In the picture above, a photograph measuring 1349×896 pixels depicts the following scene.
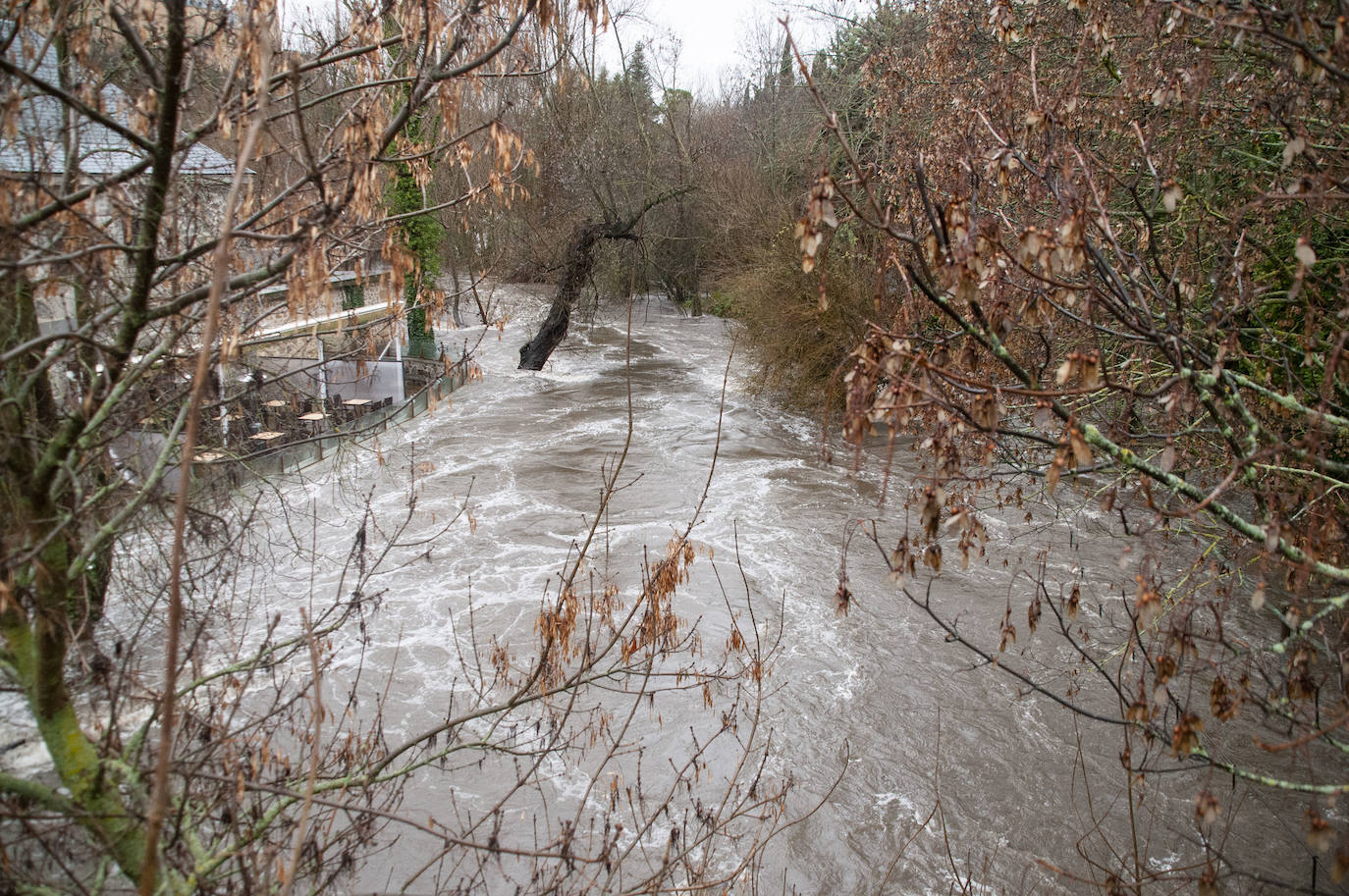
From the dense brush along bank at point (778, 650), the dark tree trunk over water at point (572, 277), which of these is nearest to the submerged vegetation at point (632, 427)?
the dense brush along bank at point (778, 650)

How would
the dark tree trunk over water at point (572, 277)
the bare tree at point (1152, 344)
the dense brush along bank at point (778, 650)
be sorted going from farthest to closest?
Answer: the dark tree trunk over water at point (572, 277), the dense brush along bank at point (778, 650), the bare tree at point (1152, 344)

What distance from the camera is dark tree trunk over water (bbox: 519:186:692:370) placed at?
24.5 metres

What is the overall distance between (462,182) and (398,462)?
1119cm

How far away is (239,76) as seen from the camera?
12.8 ft

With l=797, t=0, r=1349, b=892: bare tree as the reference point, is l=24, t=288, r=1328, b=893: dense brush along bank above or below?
below

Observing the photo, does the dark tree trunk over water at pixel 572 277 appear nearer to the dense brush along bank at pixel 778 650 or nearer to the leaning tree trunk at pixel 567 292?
the leaning tree trunk at pixel 567 292

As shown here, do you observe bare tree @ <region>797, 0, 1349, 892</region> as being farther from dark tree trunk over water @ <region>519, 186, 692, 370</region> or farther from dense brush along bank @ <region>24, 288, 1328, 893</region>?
dark tree trunk over water @ <region>519, 186, 692, 370</region>

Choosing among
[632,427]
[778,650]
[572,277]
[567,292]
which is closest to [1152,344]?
[632,427]

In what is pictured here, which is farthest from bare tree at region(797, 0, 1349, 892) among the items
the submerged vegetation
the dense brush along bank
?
the dense brush along bank

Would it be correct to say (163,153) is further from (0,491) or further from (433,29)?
(0,491)

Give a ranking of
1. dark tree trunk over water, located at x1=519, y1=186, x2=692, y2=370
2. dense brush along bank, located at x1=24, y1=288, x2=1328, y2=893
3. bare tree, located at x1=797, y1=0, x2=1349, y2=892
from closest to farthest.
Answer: bare tree, located at x1=797, y1=0, x2=1349, y2=892
dense brush along bank, located at x1=24, y1=288, x2=1328, y2=893
dark tree trunk over water, located at x1=519, y1=186, x2=692, y2=370

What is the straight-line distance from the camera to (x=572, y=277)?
25031 mm

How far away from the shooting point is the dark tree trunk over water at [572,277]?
24.5 m

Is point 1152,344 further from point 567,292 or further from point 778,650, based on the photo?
→ point 567,292
